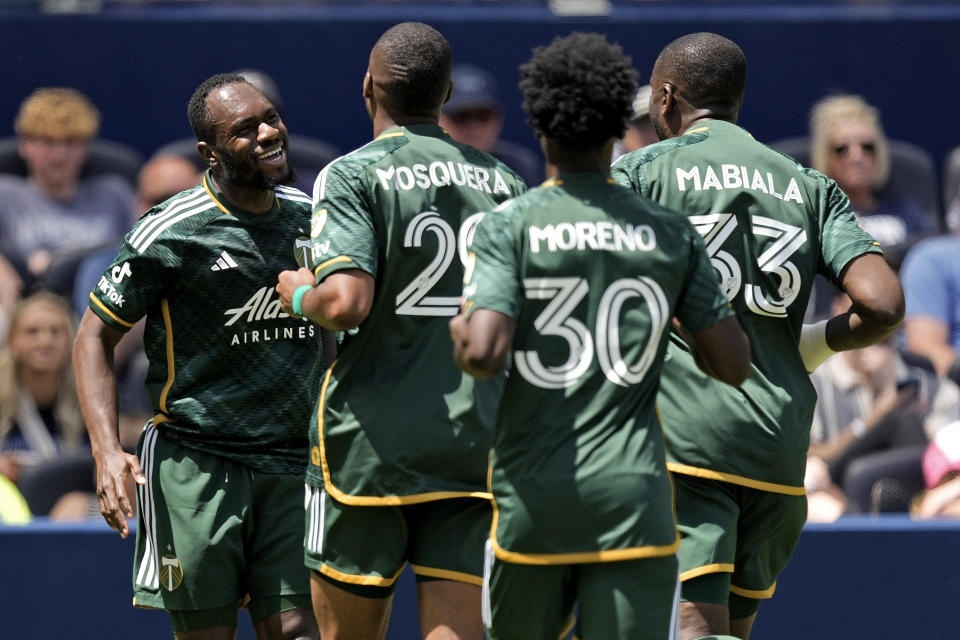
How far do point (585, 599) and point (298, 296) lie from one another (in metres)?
1.04

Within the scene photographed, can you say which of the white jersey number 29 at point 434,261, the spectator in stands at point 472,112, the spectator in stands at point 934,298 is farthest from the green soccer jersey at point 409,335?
the spectator in stands at point 934,298

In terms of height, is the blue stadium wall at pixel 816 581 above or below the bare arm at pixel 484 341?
below

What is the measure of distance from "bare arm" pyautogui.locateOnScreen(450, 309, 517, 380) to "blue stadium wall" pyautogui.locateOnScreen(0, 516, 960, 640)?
2.76 m

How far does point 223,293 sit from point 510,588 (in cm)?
136

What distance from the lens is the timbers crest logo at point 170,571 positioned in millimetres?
4121

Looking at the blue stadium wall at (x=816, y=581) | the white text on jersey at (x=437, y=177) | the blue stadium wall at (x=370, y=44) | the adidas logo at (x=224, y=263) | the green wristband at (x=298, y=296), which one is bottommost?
the blue stadium wall at (x=816, y=581)

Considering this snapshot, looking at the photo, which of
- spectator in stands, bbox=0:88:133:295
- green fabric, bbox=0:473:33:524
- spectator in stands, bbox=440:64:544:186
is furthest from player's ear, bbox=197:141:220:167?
spectator in stands, bbox=0:88:133:295

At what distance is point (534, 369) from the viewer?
314cm

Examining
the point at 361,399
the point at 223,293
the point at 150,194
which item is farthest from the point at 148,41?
the point at 361,399

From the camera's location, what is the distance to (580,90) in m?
3.14

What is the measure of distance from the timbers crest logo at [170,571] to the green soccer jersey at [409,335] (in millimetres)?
695

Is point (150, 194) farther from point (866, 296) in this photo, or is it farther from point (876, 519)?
point (866, 296)

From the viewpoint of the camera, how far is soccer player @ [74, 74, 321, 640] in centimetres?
407

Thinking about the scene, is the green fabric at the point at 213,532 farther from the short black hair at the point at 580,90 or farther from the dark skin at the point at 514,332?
the short black hair at the point at 580,90
